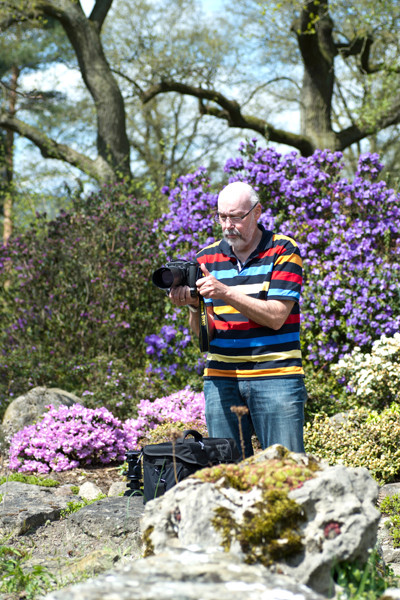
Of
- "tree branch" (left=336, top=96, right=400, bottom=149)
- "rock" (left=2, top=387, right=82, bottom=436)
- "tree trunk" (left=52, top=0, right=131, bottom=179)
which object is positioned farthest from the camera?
"tree branch" (left=336, top=96, right=400, bottom=149)

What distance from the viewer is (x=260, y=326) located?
3150mm

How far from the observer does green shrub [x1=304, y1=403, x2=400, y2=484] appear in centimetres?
482

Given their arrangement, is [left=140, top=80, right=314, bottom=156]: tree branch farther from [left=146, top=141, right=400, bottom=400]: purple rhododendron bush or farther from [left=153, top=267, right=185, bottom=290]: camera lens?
[left=153, top=267, right=185, bottom=290]: camera lens

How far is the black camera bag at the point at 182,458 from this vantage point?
308 centimetres

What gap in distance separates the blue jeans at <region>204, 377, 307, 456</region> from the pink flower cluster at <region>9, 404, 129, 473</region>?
2.69 metres

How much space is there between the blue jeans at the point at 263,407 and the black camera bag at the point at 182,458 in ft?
0.44

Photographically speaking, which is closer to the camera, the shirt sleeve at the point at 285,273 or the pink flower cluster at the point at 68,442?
the shirt sleeve at the point at 285,273

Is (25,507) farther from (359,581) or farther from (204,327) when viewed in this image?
(359,581)

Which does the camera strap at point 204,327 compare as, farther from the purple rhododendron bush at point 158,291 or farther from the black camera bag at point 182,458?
A: the purple rhododendron bush at point 158,291

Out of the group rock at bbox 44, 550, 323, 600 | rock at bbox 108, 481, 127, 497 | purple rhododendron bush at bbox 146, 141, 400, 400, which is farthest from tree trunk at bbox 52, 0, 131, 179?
rock at bbox 44, 550, 323, 600

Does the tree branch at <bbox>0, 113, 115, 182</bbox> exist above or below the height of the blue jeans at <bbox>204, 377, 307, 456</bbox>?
above

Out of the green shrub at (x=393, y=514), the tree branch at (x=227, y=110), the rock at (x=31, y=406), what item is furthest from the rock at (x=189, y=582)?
the tree branch at (x=227, y=110)

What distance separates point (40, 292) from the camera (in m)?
8.02

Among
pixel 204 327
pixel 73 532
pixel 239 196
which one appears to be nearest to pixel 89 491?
pixel 73 532
